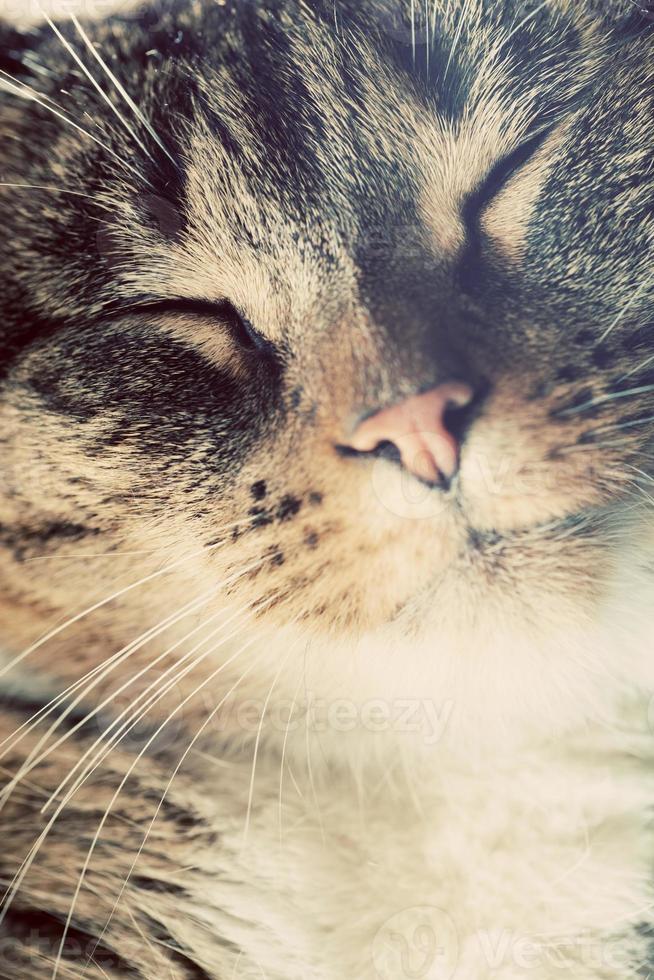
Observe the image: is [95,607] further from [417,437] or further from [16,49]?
[16,49]

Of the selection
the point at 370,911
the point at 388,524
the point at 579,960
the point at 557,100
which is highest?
the point at 557,100

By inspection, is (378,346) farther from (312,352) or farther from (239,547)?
(239,547)

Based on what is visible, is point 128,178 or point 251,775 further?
point 251,775

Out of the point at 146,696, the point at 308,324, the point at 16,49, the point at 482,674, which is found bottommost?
the point at 482,674

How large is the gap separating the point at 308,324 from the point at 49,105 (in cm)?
23

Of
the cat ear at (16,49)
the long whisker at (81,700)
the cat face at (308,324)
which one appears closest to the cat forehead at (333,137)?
the cat face at (308,324)

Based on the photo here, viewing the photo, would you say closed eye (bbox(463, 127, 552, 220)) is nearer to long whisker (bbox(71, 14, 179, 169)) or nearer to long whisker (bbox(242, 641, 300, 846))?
long whisker (bbox(71, 14, 179, 169))

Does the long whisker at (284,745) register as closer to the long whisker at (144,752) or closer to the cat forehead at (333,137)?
the long whisker at (144,752)

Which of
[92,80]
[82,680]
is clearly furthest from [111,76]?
[82,680]

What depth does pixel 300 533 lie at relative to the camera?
52cm

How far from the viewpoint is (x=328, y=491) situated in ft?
1.69

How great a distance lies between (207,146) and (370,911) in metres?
0.59

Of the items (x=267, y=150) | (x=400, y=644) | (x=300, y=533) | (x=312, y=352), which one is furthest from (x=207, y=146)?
(x=400, y=644)

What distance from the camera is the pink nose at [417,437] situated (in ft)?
1.68
